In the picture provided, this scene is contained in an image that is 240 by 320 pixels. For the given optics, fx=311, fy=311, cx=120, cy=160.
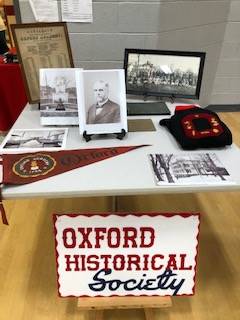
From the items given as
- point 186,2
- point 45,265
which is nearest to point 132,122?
point 45,265

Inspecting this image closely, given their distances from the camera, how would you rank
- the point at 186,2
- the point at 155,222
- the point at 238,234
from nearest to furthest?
the point at 155,222 → the point at 238,234 → the point at 186,2

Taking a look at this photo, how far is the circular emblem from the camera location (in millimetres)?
1061

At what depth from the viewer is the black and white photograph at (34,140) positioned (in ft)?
4.01

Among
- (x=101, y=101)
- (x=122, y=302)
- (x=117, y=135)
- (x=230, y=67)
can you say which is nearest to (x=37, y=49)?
(x=101, y=101)

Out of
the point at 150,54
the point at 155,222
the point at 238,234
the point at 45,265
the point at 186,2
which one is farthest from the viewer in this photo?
the point at 186,2

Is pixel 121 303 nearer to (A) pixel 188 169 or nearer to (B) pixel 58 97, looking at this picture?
(A) pixel 188 169

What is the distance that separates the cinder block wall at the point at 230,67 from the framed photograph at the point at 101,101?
236 cm

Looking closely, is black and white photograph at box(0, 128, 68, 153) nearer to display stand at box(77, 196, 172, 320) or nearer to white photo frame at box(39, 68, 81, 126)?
white photo frame at box(39, 68, 81, 126)

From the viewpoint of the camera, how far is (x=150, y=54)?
5.73 feet

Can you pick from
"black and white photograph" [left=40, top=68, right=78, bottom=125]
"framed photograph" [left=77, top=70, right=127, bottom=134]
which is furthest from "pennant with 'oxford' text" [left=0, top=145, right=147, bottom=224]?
"black and white photograph" [left=40, top=68, right=78, bottom=125]

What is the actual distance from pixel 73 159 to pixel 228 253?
109 cm

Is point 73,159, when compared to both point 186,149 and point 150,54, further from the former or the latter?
point 150,54

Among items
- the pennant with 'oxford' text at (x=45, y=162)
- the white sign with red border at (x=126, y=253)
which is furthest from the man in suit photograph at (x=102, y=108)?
the white sign with red border at (x=126, y=253)

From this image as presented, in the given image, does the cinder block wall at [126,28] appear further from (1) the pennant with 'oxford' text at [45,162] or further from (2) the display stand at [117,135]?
(1) the pennant with 'oxford' text at [45,162]
